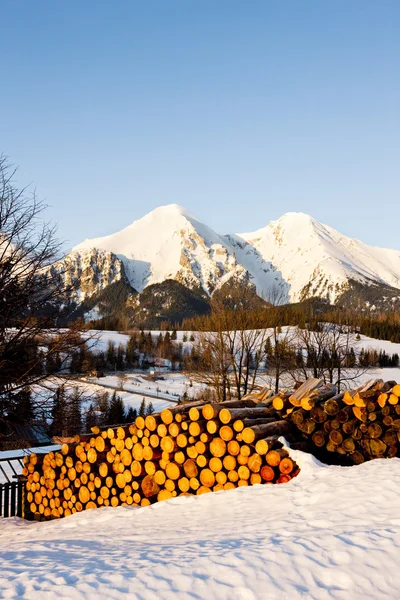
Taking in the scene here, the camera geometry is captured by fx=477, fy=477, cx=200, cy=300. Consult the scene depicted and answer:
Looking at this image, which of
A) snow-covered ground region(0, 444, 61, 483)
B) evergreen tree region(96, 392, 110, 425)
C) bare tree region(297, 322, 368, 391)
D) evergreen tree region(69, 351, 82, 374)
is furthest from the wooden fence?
bare tree region(297, 322, 368, 391)

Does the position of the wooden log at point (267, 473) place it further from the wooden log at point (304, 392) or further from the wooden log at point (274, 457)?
the wooden log at point (304, 392)

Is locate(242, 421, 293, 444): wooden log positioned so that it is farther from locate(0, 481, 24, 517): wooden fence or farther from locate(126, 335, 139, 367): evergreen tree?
locate(126, 335, 139, 367): evergreen tree

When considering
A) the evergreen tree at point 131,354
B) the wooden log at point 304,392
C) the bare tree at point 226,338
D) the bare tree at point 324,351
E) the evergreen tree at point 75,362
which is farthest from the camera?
the evergreen tree at point 131,354

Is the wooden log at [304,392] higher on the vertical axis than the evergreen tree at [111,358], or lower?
higher

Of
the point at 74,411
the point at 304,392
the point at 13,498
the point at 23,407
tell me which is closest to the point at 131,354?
the point at 74,411

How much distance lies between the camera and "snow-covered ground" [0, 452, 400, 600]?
3.87 meters

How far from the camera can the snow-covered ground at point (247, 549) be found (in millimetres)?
3869

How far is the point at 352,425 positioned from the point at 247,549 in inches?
139

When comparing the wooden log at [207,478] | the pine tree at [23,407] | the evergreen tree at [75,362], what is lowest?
the wooden log at [207,478]

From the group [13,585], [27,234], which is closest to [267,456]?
[13,585]

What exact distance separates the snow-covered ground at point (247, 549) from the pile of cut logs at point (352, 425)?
1.22ft

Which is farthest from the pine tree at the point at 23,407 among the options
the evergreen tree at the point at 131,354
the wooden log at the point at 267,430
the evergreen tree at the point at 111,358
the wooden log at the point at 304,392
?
the evergreen tree at the point at 131,354

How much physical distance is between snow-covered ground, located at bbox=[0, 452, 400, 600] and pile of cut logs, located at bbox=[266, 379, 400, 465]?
372 millimetres

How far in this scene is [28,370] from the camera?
914 cm
